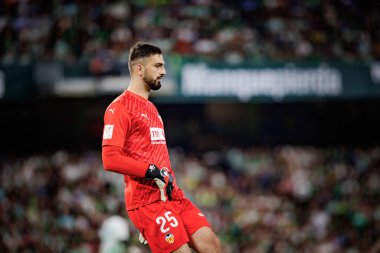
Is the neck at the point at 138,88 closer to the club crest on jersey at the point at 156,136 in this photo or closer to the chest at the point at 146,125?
the chest at the point at 146,125

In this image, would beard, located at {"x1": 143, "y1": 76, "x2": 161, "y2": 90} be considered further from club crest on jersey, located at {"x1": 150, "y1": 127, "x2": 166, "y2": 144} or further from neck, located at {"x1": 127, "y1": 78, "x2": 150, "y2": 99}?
club crest on jersey, located at {"x1": 150, "y1": 127, "x2": 166, "y2": 144}

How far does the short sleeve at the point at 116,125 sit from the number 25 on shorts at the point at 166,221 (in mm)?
590

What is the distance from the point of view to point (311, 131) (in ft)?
58.7

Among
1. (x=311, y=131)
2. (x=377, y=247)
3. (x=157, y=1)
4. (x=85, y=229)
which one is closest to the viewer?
(x=377, y=247)

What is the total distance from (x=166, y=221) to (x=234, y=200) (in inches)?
392

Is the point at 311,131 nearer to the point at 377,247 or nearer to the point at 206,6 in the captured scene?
the point at 206,6

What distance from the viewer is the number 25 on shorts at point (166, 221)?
4.91 m

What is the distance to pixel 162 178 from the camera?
484cm

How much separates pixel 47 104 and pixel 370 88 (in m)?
7.85

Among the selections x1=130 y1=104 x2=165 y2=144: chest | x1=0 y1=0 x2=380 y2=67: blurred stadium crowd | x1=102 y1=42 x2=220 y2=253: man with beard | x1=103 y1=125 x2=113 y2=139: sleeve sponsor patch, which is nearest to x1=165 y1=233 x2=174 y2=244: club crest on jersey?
x1=102 y1=42 x2=220 y2=253: man with beard

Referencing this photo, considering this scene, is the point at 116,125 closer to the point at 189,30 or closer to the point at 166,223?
the point at 166,223

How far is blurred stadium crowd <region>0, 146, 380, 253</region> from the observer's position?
14.1 meters

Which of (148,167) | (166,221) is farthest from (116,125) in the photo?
(166,221)


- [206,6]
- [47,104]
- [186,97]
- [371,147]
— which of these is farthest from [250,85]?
[47,104]
